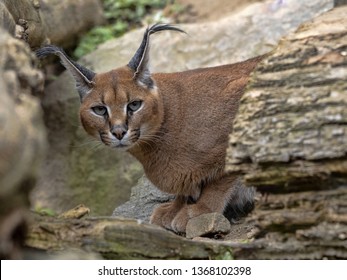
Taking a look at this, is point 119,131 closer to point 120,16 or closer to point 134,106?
point 134,106

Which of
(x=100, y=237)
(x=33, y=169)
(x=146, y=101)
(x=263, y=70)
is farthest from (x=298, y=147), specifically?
(x=146, y=101)

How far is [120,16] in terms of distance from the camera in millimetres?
10375

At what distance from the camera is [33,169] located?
127 inches

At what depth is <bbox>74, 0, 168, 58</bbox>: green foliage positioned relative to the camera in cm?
979

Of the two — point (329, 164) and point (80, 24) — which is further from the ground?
point (80, 24)

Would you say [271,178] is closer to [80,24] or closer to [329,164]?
[329,164]

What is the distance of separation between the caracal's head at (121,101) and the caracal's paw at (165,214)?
0.60 meters

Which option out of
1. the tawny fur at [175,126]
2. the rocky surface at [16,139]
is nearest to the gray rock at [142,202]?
the tawny fur at [175,126]

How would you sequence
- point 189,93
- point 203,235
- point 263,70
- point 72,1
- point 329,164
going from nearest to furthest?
point 329,164 → point 263,70 → point 203,235 → point 189,93 → point 72,1

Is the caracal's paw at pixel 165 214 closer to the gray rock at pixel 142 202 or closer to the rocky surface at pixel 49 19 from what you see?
the gray rock at pixel 142 202

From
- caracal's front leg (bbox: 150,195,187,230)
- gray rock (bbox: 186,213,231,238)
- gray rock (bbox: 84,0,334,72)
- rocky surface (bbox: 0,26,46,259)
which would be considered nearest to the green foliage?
gray rock (bbox: 84,0,334,72)

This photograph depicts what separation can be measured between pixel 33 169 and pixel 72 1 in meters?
6.38

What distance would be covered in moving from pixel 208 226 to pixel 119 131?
3.00ft

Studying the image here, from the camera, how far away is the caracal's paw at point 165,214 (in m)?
5.90
